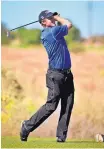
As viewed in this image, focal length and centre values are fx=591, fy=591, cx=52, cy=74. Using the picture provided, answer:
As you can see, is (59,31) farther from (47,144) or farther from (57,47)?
(47,144)

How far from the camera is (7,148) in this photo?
701cm

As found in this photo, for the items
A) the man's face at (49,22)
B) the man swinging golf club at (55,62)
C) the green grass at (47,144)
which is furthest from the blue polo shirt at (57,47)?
the green grass at (47,144)

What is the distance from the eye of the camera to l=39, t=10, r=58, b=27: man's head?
23.4 ft

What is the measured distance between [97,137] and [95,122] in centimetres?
222

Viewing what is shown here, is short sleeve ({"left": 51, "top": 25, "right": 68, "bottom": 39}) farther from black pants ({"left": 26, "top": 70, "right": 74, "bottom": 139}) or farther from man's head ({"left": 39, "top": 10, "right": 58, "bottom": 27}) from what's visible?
black pants ({"left": 26, "top": 70, "right": 74, "bottom": 139})

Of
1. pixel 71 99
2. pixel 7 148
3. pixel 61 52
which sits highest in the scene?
pixel 61 52

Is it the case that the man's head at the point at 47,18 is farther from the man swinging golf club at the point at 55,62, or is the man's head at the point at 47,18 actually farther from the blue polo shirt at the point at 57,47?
the blue polo shirt at the point at 57,47

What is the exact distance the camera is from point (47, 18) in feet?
23.5

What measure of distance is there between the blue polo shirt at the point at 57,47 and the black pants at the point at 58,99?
0.11 metres

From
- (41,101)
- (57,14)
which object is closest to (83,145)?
(57,14)

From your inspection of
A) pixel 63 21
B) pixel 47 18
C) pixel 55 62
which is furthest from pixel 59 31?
pixel 55 62

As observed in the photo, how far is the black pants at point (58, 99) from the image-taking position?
7.09 metres

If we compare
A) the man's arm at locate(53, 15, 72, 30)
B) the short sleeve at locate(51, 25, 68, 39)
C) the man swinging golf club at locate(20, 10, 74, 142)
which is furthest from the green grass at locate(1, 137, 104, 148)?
the man's arm at locate(53, 15, 72, 30)

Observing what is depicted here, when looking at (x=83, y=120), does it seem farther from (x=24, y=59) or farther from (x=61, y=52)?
(x=24, y=59)
